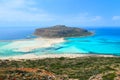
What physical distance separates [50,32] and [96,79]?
148520 millimetres

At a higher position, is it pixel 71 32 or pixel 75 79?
pixel 71 32

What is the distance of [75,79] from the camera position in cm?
2984

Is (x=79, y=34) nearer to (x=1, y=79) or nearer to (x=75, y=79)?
(x=75, y=79)

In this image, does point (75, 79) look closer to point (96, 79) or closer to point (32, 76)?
point (96, 79)

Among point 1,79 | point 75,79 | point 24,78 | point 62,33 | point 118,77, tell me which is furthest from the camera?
point 62,33

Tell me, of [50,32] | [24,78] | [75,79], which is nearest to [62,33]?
[50,32]

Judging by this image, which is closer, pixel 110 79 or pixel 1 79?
pixel 1 79

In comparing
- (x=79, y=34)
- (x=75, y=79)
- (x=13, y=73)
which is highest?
(x=79, y=34)

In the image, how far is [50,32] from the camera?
570 feet

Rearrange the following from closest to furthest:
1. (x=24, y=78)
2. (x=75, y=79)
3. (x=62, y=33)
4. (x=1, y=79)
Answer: (x=1, y=79)
(x=24, y=78)
(x=75, y=79)
(x=62, y=33)

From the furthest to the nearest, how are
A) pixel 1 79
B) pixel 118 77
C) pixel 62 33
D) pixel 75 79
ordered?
pixel 62 33 → pixel 75 79 → pixel 118 77 → pixel 1 79

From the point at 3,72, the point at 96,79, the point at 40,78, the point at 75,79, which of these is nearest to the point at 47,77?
the point at 40,78

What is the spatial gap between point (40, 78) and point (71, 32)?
6432 inches

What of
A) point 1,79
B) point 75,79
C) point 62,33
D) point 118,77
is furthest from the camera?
Result: point 62,33
